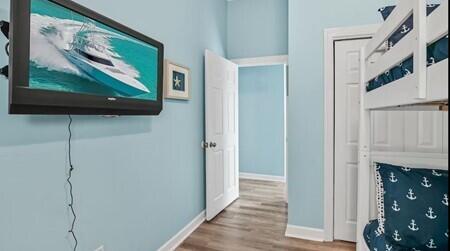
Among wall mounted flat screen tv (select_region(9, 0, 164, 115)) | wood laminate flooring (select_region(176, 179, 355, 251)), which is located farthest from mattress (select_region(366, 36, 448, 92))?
wood laminate flooring (select_region(176, 179, 355, 251))

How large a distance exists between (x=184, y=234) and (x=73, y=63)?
1941 mm

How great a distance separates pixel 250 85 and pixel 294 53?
2437mm

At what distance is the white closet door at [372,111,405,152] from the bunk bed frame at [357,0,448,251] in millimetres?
700

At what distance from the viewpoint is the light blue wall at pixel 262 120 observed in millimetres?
4973

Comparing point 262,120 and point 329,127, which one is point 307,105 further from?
point 262,120

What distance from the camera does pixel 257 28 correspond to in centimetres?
353

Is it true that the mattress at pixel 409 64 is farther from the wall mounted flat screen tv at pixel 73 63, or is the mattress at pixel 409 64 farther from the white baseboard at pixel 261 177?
the white baseboard at pixel 261 177

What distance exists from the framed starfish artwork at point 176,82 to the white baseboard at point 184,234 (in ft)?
4.21

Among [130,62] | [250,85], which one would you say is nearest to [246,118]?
[250,85]

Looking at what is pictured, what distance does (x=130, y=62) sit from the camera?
172cm

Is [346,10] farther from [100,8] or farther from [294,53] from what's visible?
[100,8]

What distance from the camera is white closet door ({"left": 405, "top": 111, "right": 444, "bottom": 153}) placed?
2.28 metres

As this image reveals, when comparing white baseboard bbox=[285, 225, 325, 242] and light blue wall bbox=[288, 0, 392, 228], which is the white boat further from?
white baseboard bbox=[285, 225, 325, 242]

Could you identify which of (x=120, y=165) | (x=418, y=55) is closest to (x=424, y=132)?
(x=418, y=55)
